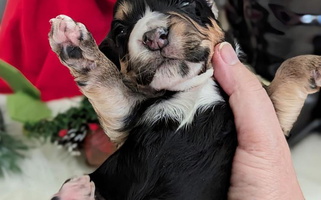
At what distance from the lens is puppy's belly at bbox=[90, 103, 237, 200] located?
146 cm

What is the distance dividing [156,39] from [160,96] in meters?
0.25

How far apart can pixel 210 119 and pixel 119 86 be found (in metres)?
0.30

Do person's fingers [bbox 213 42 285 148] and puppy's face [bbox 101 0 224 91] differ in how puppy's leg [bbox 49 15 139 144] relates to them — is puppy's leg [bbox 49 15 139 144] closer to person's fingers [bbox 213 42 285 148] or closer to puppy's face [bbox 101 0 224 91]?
puppy's face [bbox 101 0 224 91]

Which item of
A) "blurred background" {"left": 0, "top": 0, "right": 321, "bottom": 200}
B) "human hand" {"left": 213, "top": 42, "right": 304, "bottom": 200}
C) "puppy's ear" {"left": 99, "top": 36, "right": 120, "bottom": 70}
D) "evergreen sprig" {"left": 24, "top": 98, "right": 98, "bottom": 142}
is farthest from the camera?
"evergreen sprig" {"left": 24, "top": 98, "right": 98, "bottom": 142}

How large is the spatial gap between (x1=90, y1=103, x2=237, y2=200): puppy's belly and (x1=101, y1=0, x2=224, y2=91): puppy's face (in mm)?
140

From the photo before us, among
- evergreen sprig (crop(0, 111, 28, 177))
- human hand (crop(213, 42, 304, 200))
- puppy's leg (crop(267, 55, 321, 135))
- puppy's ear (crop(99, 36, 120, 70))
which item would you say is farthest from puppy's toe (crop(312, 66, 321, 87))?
evergreen sprig (crop(0, 111, 28, 177))

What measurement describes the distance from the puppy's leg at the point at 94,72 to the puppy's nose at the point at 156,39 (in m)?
0.17

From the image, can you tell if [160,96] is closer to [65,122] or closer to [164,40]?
[164,40]

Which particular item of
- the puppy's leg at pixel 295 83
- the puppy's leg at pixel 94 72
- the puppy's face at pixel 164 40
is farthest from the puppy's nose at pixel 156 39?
the puppy's leg at pixel 295 83

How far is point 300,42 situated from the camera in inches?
94.7

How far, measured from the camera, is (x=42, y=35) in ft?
7.91

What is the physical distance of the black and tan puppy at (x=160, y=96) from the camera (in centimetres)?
143

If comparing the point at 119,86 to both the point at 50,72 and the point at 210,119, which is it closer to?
the point at 210,119

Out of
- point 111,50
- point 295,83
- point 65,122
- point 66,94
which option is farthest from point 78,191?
point 66,94
